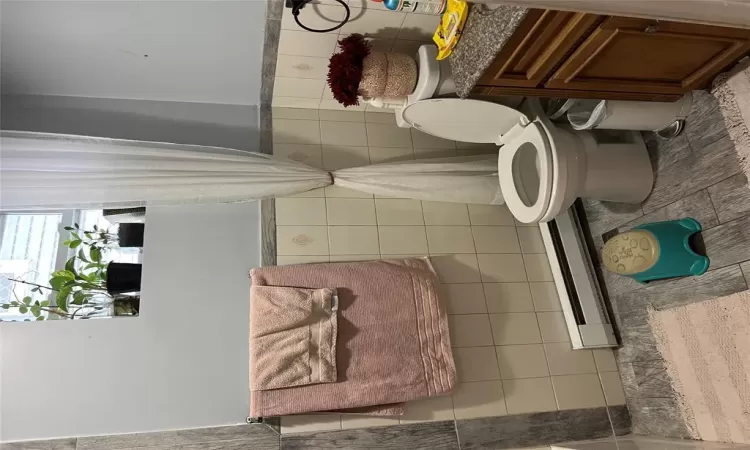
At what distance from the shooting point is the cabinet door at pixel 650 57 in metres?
1.48

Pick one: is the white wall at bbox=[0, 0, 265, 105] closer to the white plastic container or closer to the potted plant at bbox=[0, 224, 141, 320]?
the potted plant at bbox=[0, 224, 141, 320]

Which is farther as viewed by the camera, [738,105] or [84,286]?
[84,286]

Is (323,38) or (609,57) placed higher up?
(323,38)

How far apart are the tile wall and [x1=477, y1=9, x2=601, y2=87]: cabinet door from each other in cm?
48

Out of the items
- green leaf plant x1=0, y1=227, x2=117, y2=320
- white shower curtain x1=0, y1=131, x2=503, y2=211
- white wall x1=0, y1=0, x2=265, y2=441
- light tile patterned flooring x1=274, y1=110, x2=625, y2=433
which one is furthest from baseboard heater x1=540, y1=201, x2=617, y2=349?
green leaf plant x1=0, y1=227, x2=117, y2=320

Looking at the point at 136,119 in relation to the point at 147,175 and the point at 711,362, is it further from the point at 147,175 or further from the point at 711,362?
the point at 711,362

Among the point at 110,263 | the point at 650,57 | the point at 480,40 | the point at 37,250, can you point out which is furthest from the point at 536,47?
the point at 37,250

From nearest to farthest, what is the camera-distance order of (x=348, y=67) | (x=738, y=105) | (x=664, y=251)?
(x=738, y=105) → (x=664, y=251) → (x=348, y=67)

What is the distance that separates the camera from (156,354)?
1.83 m

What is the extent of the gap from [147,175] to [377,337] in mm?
1109

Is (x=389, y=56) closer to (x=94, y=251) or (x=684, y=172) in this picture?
(x=684, y=172)

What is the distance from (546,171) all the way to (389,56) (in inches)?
30.3

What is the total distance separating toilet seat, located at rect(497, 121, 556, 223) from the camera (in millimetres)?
1898

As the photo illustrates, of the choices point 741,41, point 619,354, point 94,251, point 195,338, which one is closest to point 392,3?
point 741,41
